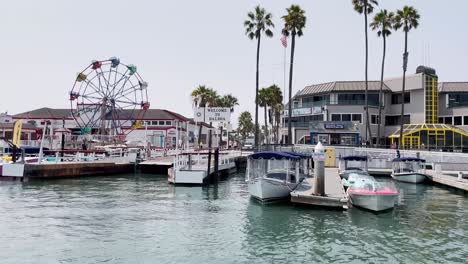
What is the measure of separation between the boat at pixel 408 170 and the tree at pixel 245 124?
380 ft

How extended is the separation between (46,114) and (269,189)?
80.4 metres

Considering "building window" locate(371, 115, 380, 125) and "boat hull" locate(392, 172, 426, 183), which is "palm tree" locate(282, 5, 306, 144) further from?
"boat hull" locate(392, 172, 426, 183)

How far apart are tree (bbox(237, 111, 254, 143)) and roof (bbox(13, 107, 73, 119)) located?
76266 mm

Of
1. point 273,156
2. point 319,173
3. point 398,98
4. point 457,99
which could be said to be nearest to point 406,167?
point 273,156

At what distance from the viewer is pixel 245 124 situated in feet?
531

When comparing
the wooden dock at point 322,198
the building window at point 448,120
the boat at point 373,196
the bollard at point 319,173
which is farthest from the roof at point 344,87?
the bollard at point 319,173

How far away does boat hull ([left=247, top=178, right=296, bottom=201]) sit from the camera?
26.7 m

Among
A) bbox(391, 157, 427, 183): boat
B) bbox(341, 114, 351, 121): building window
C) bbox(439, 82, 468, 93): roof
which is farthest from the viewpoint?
bbox(341, 114, 351, 121): building window

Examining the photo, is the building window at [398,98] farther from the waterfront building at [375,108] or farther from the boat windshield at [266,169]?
the boat windshield at [266,169]

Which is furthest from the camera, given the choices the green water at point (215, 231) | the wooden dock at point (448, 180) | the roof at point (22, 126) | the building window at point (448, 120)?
the roof at point (22, 126)

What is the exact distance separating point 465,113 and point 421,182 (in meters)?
28.8

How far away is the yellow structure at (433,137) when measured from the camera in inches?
2351

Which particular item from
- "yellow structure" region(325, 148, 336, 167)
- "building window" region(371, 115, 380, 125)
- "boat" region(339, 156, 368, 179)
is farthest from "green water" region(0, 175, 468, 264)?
"building window" region(371, 115, 380, 125)

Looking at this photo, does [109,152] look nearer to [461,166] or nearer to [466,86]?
[461,166]
